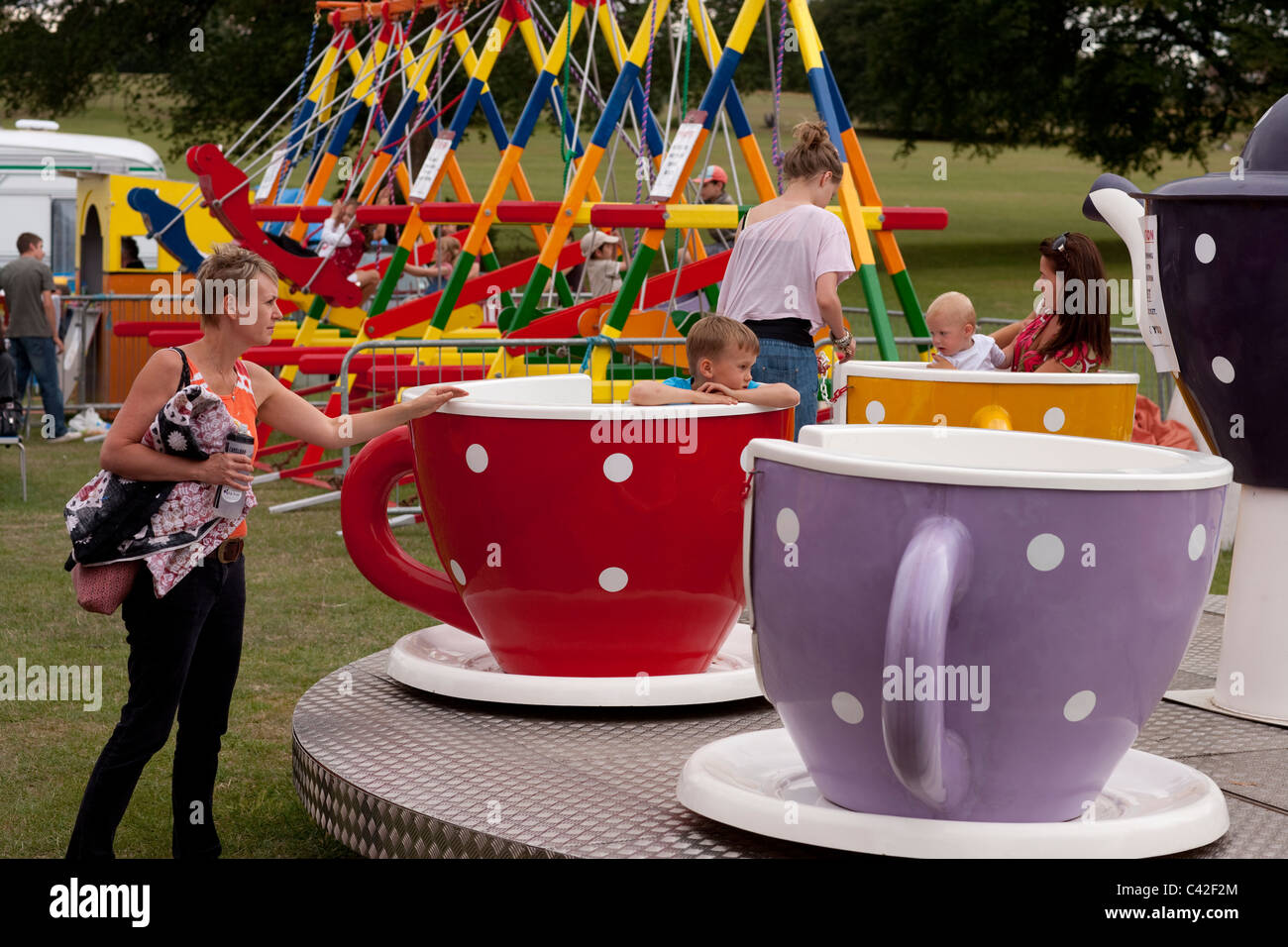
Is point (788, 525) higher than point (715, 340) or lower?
lower

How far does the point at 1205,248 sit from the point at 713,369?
3.77ft

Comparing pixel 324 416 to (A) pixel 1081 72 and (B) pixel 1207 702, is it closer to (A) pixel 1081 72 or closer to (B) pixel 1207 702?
(B) pixel 1207 702

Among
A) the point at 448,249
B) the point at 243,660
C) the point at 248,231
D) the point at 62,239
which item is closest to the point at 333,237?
the point at 248,231

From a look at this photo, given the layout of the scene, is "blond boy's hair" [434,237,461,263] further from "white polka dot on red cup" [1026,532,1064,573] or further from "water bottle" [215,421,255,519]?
"white polka dot on red cup" [1026,532,1064,573]

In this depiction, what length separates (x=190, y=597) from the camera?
3.11 m

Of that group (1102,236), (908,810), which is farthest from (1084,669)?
(1102,236)

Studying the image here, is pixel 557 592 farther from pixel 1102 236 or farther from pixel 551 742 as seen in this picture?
pixel 1102 236

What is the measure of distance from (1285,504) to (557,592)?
1.62m

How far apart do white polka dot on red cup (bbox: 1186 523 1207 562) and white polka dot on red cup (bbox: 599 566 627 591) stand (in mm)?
1378

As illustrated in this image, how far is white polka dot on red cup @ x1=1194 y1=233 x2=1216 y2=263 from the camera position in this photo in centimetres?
341

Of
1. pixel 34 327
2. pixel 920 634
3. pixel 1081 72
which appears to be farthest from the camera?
pixel 1081 72

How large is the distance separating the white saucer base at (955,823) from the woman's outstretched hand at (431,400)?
984 millimetres

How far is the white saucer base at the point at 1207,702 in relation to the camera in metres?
3.57

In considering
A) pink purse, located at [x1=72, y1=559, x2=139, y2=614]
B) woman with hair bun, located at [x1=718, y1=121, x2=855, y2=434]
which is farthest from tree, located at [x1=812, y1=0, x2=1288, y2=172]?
pink purse, located at [x1=72, y1=559, x2=139, y2=614]
